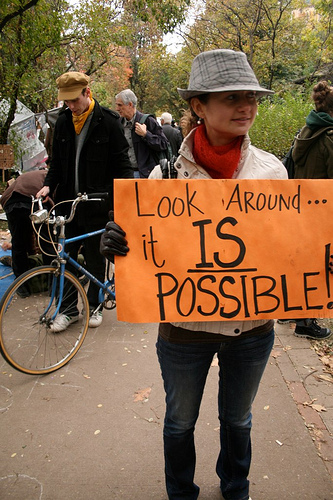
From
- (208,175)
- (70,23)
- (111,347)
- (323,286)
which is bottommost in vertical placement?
(111,347)

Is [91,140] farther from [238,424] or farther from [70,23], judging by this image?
[70,23]

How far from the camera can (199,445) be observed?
2568 mm

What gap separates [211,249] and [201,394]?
65 centimetres

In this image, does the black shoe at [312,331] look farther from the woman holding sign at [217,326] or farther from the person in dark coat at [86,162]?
the woman holding sign at [217,326]

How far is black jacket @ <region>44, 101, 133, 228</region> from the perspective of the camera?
3670mm

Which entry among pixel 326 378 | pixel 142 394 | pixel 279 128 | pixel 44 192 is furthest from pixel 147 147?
pixel 279 128

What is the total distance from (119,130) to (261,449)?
272 cm

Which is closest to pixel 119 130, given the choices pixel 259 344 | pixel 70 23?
pixel 259 344

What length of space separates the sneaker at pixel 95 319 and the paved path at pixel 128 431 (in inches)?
17.9

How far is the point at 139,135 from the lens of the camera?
5363mm

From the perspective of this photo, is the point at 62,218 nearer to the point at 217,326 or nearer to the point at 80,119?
the point at 80,119

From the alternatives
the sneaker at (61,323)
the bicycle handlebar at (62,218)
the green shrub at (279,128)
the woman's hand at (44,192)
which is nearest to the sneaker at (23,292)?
the bicycle handlebar at (62,218)

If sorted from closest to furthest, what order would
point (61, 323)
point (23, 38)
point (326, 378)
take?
point (326, 378), point (61, 323), point (23, 38)

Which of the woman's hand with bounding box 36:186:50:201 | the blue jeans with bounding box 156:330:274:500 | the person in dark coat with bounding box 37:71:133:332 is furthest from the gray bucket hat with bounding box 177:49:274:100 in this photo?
the woman's hand with bounding box 36:186:50:201
